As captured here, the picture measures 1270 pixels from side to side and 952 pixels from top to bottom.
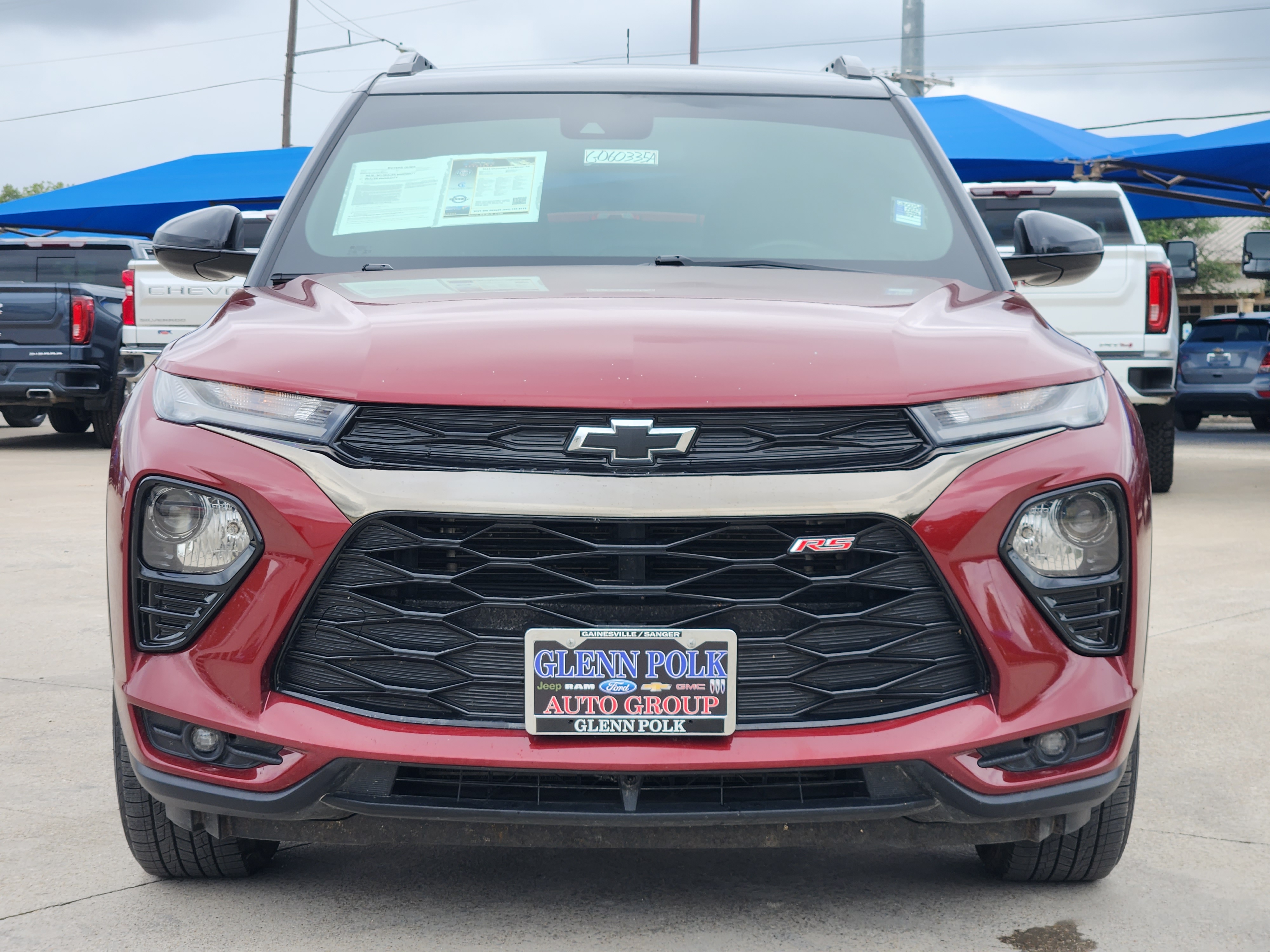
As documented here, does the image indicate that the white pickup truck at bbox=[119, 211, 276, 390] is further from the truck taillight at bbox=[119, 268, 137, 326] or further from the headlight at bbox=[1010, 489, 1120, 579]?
the headlight at bbox=[1010, 489, 1120, 579]

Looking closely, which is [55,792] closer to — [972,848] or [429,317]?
[429,317]

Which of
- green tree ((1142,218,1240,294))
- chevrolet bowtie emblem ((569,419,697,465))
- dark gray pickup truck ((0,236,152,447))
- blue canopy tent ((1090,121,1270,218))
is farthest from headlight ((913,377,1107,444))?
green tree ((1142,218,1240,294))

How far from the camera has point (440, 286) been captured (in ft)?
9.31

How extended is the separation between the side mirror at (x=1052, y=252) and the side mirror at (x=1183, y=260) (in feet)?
25.8

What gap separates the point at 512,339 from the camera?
2.39 metres

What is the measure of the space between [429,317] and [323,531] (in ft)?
1.56

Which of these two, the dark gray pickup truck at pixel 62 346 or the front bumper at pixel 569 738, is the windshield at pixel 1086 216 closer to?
the dark gray pickup truck at pixel 62 346

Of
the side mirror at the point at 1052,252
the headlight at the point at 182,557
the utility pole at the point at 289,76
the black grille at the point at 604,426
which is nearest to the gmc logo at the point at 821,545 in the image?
the black grille at the point at 604,426

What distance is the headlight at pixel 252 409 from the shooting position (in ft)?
7.56

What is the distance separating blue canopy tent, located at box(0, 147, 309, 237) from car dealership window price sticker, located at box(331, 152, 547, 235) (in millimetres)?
16971

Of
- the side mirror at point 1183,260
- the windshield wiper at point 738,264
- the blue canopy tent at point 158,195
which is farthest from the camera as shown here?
the blue canopy tent at point 158,195

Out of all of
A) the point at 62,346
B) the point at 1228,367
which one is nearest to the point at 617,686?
the point at 62,346

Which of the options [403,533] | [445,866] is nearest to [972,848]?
[445,866]

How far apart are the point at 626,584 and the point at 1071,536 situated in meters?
0.75
